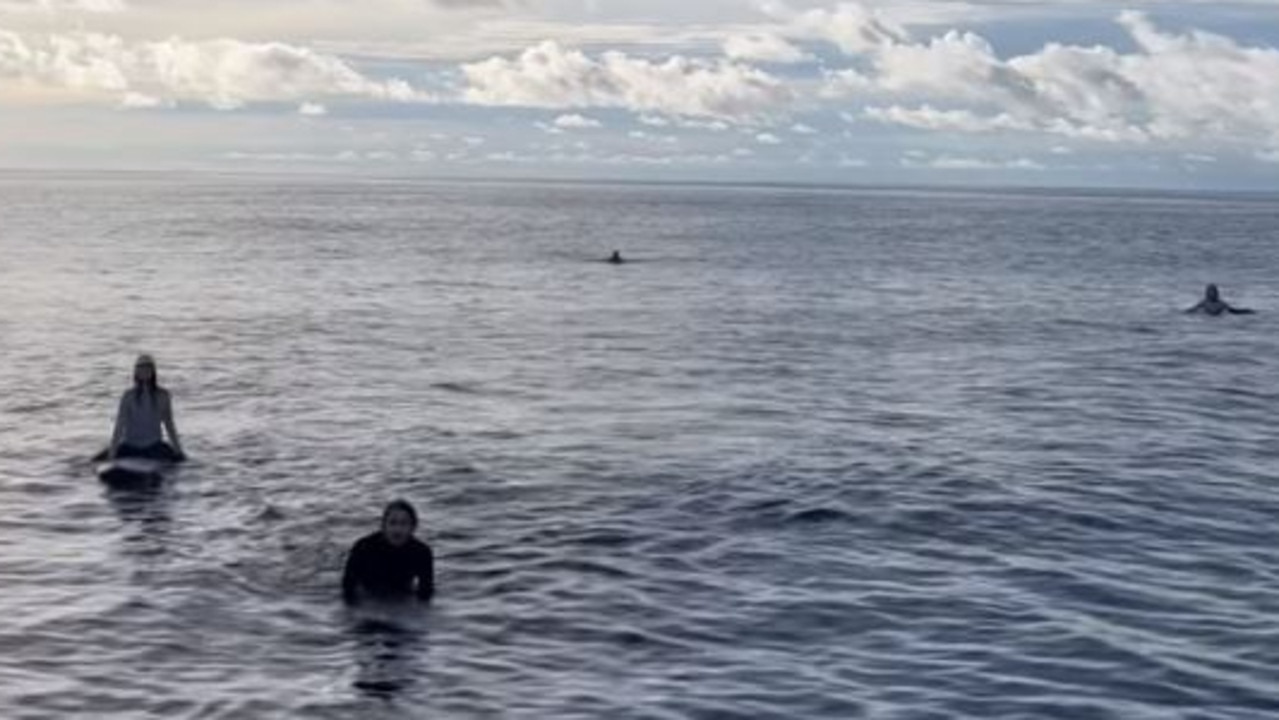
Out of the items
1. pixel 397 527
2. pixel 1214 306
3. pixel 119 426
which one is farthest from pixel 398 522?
pixel 1214 306

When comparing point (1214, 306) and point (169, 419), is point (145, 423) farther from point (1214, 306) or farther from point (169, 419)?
point (1214, 306)

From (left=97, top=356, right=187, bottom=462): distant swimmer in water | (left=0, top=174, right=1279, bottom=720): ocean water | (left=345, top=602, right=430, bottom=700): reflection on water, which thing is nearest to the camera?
(left=345, top=602, right=430, bottom=700): reflection on water

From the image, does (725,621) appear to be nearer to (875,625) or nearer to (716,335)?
(875,625)

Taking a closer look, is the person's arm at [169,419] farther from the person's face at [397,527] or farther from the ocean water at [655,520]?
the person's face at [397,527]

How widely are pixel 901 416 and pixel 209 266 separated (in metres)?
69.3

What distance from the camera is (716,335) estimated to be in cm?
6284

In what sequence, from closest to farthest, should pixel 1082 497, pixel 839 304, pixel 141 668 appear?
pixel 141 668, pixel 1082 497, pixel 839 304

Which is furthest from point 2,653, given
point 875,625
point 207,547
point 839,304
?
point 839,304

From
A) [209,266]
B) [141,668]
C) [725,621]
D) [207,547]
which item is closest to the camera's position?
[141,668]

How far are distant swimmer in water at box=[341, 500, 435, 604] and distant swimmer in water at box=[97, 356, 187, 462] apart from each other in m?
9.17

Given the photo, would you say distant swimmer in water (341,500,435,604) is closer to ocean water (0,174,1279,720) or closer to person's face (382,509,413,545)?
person's face (382,509,413,545)

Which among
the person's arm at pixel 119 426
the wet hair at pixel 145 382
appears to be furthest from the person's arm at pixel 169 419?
the person's arm at pixel 119 426

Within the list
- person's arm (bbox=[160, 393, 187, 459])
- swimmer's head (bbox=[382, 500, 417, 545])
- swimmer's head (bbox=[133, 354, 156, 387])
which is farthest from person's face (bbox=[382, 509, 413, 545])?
person's arm (bbox=[160, 393, 187, 459])

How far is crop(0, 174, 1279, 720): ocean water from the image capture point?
19.3m
